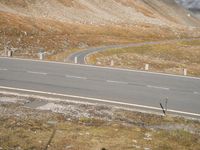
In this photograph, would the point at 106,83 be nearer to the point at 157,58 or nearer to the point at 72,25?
the point at 157,58

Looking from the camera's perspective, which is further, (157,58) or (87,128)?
(157,58)

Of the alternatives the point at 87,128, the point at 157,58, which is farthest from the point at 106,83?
the point at 157,58

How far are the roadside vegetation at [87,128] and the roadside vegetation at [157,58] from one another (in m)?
24.9

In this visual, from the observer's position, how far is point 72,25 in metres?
85.4

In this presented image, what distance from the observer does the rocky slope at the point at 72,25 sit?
6044 centimetres

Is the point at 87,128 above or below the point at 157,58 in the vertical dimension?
below

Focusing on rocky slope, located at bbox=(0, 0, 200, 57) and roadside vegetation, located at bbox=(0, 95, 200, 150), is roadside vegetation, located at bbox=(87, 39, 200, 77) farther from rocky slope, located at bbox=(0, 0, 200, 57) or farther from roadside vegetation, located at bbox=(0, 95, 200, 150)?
roadside vegetation, located at bbox=(0, 95, 200, 150)

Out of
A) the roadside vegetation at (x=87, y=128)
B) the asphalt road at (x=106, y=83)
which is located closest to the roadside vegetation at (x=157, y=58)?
the asphalt road at (x=106, y=83)

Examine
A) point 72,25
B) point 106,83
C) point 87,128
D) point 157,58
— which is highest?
point 72,25

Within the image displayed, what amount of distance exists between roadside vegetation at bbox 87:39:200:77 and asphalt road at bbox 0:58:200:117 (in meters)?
14.3

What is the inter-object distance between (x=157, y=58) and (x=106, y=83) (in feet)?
120

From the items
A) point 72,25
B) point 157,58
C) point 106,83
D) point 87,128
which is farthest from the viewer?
point 72,25

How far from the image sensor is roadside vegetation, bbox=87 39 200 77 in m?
47.2

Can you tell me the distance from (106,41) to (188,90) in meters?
53.1
